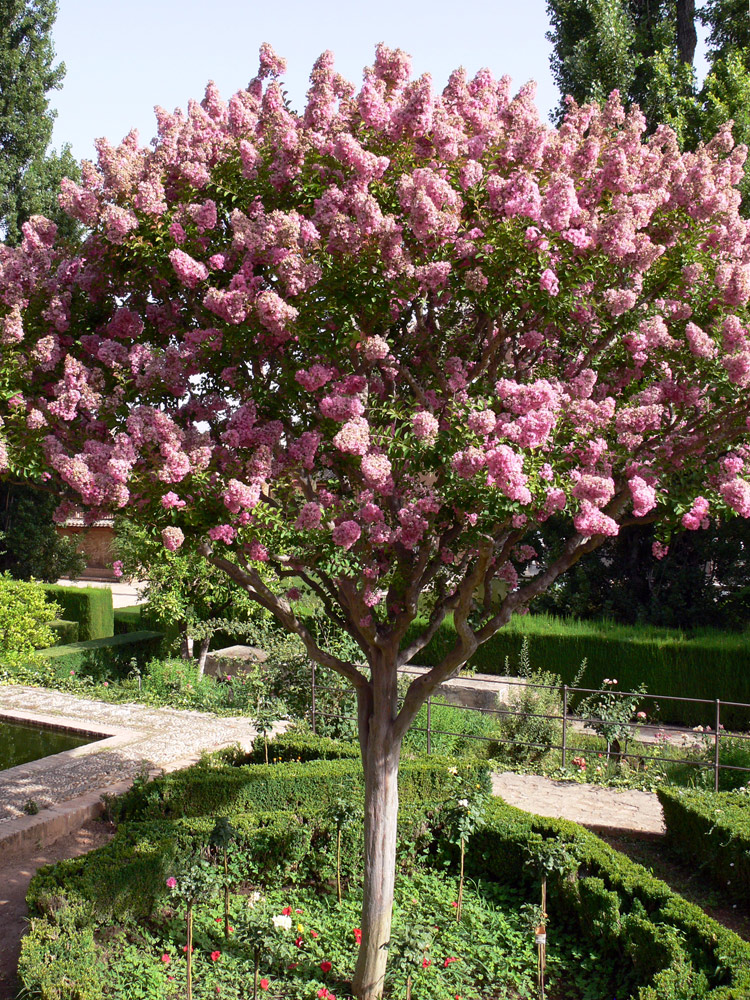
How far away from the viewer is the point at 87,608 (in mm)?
18203

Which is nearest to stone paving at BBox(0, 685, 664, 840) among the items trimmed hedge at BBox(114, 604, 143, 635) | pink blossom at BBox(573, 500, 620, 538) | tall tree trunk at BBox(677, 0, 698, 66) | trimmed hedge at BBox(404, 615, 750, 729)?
trimmed hedge at BBox(404, 615, 750, 729)

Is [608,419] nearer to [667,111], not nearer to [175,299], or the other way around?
[175,299]

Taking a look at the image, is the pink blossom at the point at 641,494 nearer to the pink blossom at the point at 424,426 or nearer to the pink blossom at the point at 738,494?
the pink blossom at the point at 738,494

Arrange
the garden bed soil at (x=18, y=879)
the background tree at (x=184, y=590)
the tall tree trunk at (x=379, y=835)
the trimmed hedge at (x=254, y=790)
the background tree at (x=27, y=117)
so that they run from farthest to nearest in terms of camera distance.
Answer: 1. the background tree at (x=27, y=117)
2. the background tree at (x=184, y=590)
3. the trimmed hedge at (x=254, y=790)
4. the garden bed soil at (x=18, y=879)
5. the tall tree trunk at (x=379, y=835)

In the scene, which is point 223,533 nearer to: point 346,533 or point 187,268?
point 346,533

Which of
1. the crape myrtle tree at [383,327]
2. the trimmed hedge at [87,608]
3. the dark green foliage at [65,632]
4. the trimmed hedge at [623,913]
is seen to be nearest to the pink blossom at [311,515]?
the crape myrtle tree at [383,327]

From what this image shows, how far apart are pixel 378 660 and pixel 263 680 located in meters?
6.19

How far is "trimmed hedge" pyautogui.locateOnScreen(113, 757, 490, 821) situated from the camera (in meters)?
7.47

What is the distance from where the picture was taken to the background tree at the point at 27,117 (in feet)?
64.0

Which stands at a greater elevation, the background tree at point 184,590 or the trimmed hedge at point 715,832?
the background tree at point 184,590

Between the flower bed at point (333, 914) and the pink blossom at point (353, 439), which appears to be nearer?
the pink blossom at point (353, 439)

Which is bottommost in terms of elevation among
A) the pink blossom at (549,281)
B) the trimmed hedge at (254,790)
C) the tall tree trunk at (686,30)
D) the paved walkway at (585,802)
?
the paved walkway at (585,802)

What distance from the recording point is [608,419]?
435 cm

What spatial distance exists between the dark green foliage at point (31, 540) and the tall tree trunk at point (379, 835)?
16.9m
